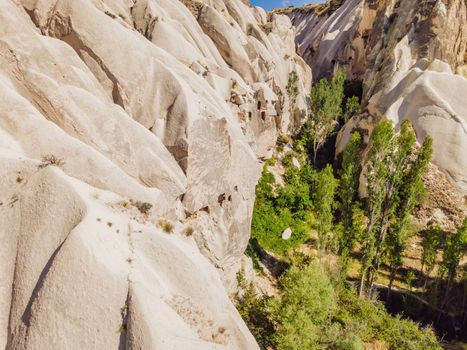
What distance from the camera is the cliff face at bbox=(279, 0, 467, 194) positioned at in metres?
30.9

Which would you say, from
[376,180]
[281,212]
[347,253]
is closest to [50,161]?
[376,180]

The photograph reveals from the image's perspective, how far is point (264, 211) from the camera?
1195 inches

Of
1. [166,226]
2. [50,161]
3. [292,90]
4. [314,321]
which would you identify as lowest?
[314,321]

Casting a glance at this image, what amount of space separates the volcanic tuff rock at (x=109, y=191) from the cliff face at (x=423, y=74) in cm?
2272

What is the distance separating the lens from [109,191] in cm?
1037

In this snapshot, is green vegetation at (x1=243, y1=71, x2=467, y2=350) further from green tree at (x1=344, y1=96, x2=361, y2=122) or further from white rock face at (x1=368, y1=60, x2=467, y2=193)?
green tree at (x1=344, y1=96, x2=361, y2=122)

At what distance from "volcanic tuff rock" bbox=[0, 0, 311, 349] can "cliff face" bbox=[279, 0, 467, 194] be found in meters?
22.7

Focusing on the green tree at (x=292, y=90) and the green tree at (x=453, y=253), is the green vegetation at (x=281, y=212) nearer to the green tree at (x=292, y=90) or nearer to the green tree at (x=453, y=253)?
the green tree at (x=453, y=253)

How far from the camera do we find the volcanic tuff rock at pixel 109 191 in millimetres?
7938

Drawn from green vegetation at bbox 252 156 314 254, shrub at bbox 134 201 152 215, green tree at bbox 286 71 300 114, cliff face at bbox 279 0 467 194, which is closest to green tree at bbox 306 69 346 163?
green tree at bbox 286 71 300 114

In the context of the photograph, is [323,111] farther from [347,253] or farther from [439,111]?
[347,253]

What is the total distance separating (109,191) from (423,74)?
3664 cm

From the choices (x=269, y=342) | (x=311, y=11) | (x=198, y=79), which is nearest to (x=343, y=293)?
(x=269, y=342)

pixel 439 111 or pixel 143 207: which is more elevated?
pixel 439 111
